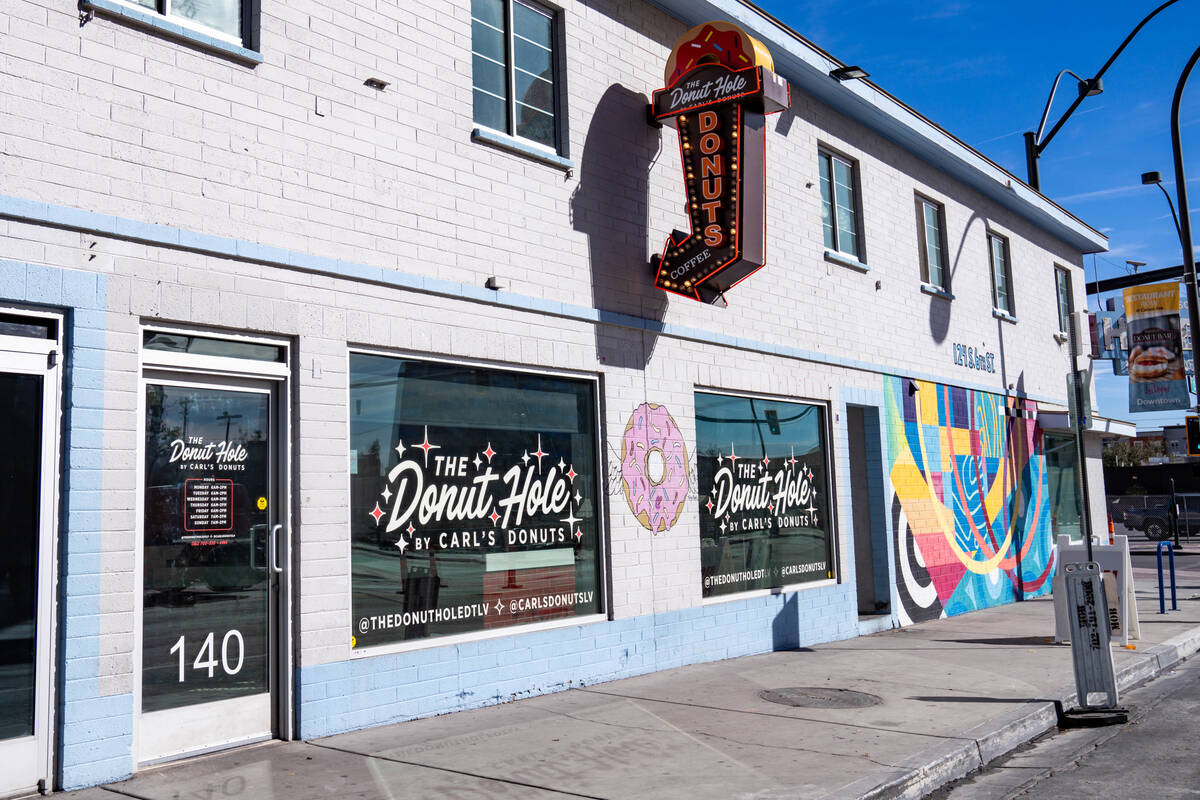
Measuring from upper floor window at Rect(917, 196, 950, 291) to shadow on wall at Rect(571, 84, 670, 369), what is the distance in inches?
270

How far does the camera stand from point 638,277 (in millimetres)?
9922

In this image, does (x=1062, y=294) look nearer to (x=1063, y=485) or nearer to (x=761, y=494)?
(x=1063, y=485)

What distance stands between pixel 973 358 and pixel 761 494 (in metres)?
6.97

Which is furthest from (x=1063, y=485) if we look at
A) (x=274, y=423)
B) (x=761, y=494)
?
(x=274, y=423)

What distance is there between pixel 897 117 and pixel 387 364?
947 cm

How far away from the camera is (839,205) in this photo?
13.6 m

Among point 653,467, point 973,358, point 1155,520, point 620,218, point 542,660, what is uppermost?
point 620,218

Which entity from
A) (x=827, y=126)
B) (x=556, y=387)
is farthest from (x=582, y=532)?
(x=827, y=126)

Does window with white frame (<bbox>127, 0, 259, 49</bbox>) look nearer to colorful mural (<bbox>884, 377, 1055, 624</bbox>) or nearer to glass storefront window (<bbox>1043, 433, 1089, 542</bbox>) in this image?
colorful mural (<bbox>884, 377, 1055, 624</bbox>)

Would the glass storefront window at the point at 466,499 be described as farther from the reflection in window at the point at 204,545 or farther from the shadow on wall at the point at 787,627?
the shadow on wall at the point at 787,627

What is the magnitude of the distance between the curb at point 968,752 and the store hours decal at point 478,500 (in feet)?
12.1

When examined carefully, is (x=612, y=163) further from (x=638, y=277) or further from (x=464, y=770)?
(x=464, y=770)

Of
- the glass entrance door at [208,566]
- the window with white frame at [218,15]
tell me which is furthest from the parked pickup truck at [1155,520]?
the window with white frame at [218,15]

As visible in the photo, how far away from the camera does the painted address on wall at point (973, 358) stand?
16.1 m
